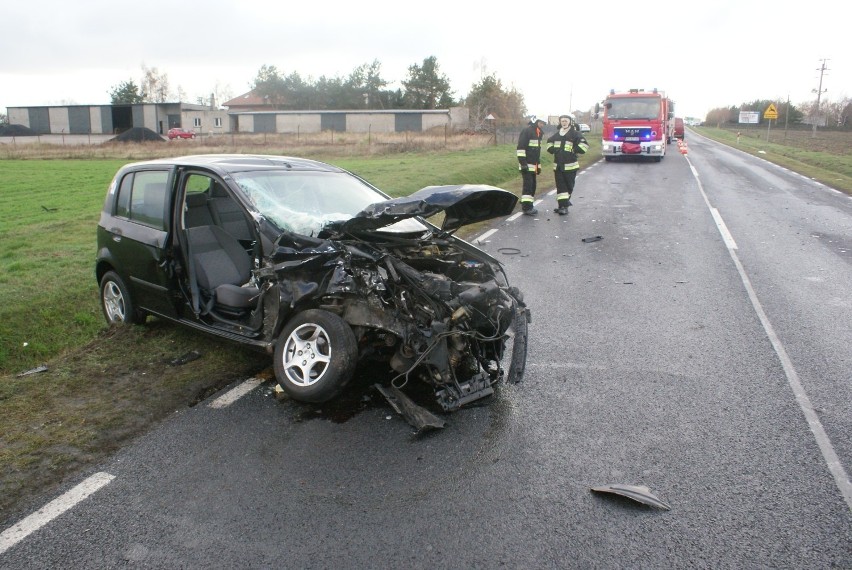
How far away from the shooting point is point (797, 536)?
3.03m

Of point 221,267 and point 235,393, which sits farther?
point 221,267

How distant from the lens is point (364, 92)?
265 feet

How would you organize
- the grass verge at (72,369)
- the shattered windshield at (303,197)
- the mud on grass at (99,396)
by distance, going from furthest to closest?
the shattered windshield at (303,197)
the grass verge at (72,369)
the mud on grass at (99,396)

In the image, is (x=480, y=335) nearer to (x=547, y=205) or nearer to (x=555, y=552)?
(x=555, y=552)

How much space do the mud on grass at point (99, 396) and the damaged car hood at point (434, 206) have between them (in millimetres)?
1511

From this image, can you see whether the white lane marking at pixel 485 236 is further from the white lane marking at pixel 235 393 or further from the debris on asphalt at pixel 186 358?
the white lane marking at pixel 235 393

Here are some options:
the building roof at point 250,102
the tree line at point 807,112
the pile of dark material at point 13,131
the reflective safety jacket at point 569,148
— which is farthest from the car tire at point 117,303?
→ the building roof at point 250,102

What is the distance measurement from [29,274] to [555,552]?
812cm

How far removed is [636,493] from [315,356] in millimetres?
2158

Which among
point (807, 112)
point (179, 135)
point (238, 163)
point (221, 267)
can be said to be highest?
point (807, 112)

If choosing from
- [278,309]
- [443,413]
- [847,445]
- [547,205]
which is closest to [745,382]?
[847,445]

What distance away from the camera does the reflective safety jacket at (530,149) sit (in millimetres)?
13164

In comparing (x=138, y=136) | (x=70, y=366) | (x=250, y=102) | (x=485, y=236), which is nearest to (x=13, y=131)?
(x=138, y=136)

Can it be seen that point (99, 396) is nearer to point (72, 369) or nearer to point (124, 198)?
point (72, 369)
